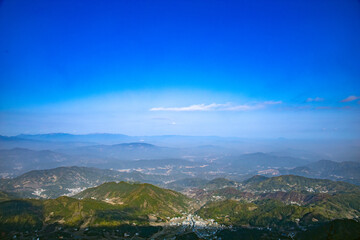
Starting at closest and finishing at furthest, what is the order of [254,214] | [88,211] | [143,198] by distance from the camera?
[88,211], [254,214], [143,198]

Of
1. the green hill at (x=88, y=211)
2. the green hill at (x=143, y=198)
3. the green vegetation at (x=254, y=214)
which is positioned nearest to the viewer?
the green hill at (x=88, y=211)

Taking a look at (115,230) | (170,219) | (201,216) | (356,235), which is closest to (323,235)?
(356,235)

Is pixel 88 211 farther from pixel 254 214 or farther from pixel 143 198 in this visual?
pixel 254 214

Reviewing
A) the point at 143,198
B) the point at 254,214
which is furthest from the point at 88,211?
the point at 254,214

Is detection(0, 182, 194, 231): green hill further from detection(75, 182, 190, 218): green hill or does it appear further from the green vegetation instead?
the green vegetation

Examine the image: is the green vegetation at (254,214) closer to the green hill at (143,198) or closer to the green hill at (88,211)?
the green hill at (143,198)

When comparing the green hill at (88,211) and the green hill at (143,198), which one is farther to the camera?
the green hill at (143,198)

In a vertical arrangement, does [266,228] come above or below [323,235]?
below

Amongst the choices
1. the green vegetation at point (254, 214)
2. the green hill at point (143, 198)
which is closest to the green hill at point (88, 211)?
the green hill at point (143, 198)

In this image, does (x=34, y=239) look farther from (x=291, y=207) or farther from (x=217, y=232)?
(x=291, y=207)

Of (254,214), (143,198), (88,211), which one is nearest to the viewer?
(88,211)

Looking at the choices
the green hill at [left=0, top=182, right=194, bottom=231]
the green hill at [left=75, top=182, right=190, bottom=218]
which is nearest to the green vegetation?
the green hill at [left=75, top=182, right=190, bottom=218]
